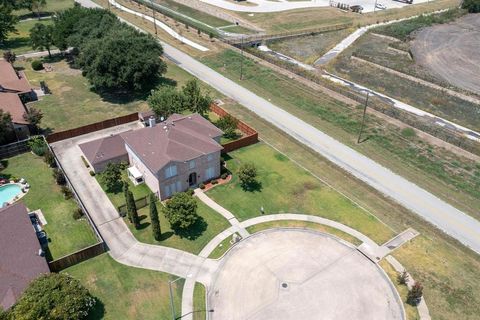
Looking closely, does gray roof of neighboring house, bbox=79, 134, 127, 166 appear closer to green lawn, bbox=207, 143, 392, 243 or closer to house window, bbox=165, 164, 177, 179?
house window, bbox=165, 164, 177, 179

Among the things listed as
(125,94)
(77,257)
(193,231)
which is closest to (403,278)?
(193,231)

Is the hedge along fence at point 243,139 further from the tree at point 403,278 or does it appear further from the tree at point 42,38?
the tree at point 42,38

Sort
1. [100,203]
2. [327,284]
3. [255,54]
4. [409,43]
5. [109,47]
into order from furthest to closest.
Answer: [409,43]
[255,54]
[109,47]
[100,203]
[327,284]

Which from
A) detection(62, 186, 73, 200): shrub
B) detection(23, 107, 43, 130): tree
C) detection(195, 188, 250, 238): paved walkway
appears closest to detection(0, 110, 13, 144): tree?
detection(23, 107, 43, 130): tree

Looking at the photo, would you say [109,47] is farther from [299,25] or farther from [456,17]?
[456,17]

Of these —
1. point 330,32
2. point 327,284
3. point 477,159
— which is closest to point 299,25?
point 330,32

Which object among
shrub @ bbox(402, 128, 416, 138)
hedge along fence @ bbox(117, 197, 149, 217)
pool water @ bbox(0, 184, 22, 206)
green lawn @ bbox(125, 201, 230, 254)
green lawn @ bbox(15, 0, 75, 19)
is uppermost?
green lawn @ bbox(15, 0, 75, 19)
